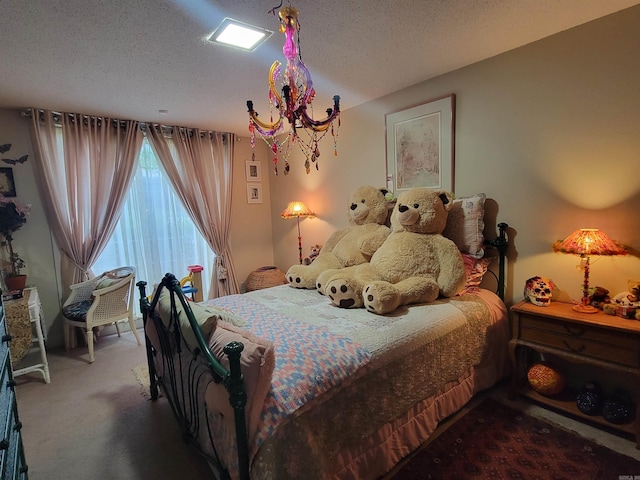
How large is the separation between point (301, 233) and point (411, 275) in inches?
92.1

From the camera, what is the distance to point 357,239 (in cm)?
284

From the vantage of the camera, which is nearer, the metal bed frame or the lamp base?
the metal bed frame

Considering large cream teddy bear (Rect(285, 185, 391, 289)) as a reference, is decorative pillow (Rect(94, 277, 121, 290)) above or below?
below

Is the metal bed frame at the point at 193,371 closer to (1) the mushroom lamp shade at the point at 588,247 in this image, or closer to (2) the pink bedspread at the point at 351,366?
(2) the pink bedspread at the point at 351,366

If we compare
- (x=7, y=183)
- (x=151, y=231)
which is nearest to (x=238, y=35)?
(x=151, y=231)

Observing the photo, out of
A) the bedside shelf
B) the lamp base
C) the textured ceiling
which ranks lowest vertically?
the bedside shelf

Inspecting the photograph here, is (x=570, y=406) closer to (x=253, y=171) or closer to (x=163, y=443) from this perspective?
(x=163, y=443)

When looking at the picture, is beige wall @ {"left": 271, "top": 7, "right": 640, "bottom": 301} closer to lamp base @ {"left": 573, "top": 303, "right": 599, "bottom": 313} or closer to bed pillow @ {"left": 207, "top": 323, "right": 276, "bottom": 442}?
lamp base @ {"left": 573, "top": 303, "right": 599, "bottom": 313}

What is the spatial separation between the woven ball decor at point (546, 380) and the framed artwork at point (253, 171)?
152 inches

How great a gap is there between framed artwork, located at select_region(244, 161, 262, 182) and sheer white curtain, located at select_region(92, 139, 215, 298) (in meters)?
1.03

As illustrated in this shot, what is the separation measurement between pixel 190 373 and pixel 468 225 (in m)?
2.12

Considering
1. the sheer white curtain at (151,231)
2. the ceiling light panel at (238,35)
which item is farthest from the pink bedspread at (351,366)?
the sheer white curtain at (151,231)

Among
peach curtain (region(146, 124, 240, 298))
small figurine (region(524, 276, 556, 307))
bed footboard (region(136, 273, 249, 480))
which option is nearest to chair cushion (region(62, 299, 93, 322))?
bed footboard (region(136, 273, 249, 480))

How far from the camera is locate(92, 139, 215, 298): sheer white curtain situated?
370 centimetres
